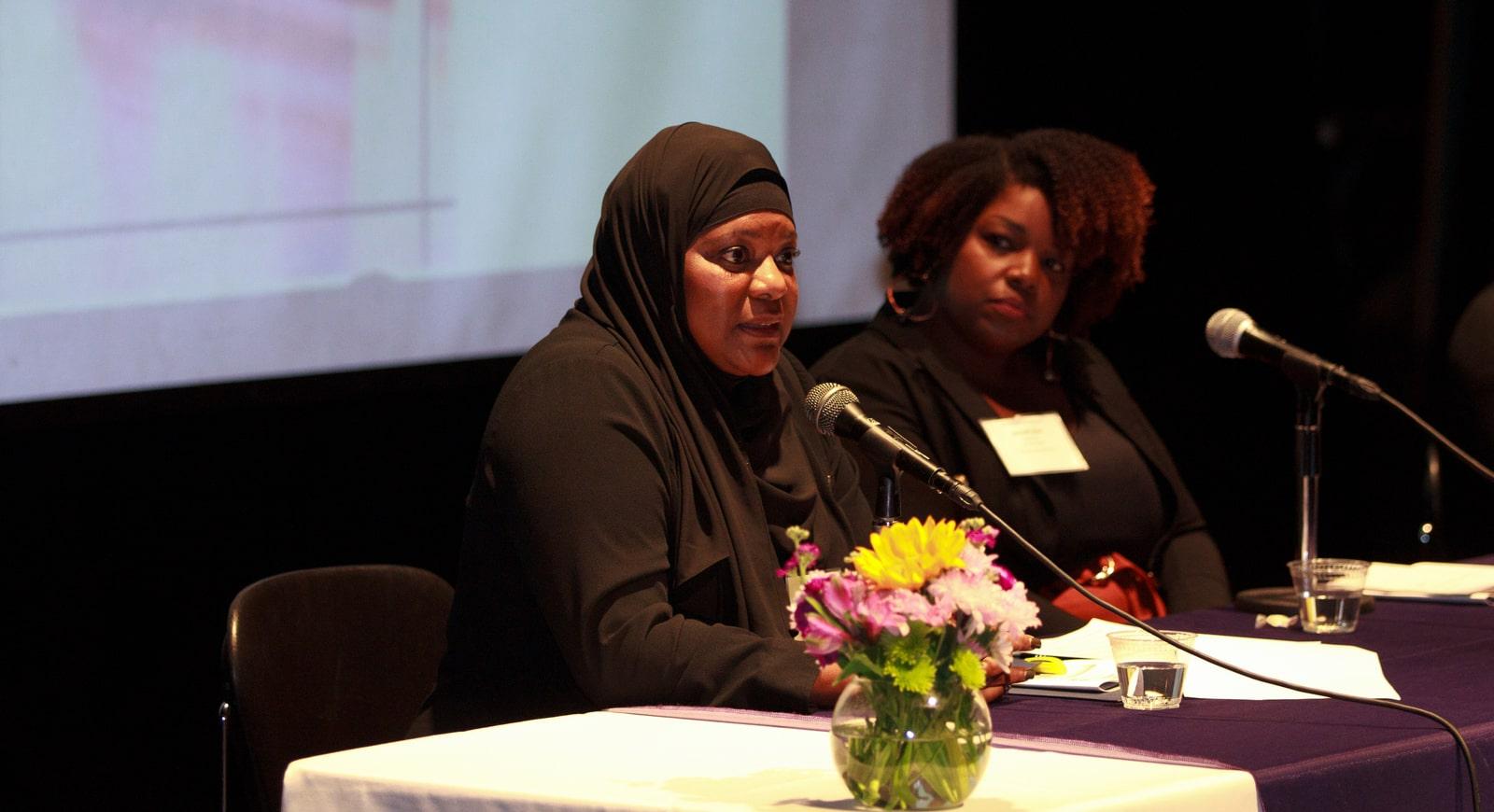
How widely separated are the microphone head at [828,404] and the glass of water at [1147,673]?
40 centimetres

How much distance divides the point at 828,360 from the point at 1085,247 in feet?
1.93

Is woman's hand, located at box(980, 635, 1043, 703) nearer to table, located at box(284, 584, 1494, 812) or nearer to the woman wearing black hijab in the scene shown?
table, located at box(284, 584, 1494, 812)

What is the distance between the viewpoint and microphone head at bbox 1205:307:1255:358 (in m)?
2.71

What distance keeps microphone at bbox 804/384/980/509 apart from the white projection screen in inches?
63.8

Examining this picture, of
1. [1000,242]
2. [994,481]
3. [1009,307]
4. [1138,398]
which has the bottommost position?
[1138,398]

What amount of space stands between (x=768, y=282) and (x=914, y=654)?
999 mm

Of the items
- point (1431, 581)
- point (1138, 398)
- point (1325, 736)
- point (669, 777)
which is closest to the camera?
point (669, 777)

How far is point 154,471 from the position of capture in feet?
11.4

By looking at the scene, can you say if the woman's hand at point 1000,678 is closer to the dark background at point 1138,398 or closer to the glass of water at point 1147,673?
the glass of water at point 1147,673

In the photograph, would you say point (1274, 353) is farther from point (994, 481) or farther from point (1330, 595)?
point (994, 481)

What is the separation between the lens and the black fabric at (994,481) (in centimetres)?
342

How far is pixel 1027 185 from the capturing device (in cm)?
365

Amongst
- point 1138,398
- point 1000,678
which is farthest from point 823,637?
point 1138,398

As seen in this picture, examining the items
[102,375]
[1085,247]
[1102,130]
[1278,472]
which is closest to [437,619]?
[102,375]
